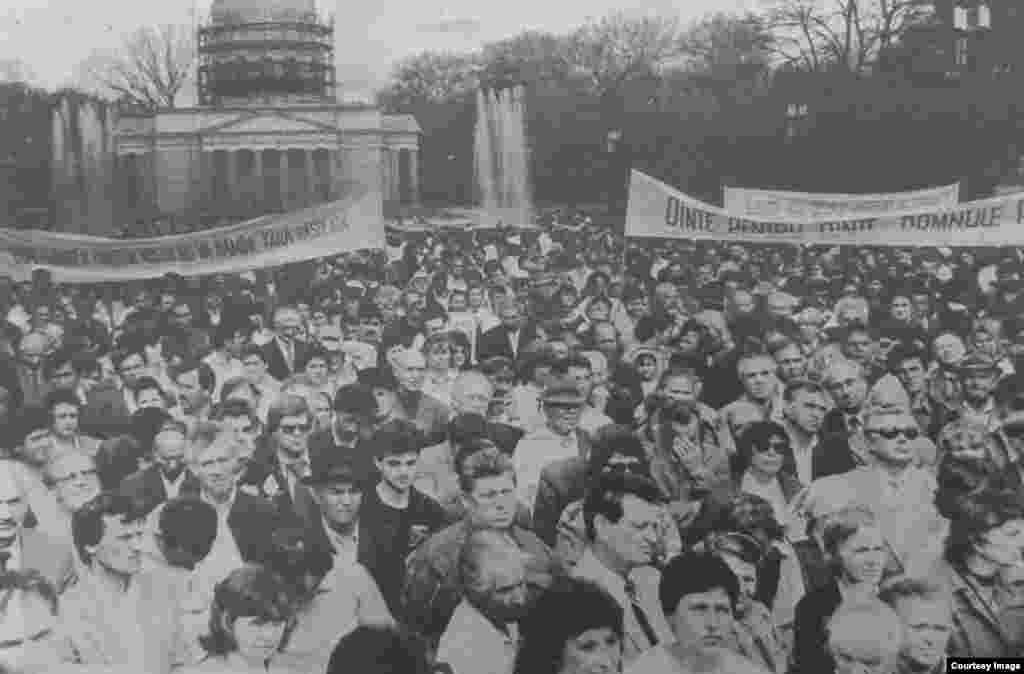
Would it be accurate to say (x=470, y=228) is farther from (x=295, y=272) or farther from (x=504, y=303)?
(x=295, y=272)

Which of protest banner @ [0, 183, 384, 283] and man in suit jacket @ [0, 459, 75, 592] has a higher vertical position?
protest banner @ [0, 183, 384, 283]

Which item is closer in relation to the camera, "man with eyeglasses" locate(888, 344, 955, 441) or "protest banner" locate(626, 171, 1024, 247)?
"man with eyeglasses" locate(888, 344, 955, 441)

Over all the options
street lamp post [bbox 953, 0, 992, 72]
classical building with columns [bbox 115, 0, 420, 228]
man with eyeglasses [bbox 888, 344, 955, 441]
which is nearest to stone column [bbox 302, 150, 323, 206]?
classical building with columns [bbox 115, 0, 420, 228]

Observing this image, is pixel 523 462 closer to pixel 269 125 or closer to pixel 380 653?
pixel 380 653

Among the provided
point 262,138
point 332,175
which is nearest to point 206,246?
point 262,138

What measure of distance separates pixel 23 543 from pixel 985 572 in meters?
4.32

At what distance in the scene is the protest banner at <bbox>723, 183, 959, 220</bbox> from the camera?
19.7ft

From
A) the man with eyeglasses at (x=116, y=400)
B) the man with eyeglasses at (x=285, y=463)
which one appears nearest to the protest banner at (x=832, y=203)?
the man with eyeglasses at (x=285, y=463)

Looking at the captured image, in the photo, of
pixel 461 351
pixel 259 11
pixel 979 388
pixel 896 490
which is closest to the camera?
pixel 896 490

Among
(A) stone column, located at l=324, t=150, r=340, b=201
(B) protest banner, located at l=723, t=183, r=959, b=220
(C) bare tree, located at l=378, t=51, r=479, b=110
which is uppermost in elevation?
(C) bare tree, located at l=378, t=51, r=479, b=110

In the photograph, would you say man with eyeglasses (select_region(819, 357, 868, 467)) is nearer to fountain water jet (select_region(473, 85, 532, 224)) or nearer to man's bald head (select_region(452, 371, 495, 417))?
man's bald head (select_region(452, 371, 495, 417))

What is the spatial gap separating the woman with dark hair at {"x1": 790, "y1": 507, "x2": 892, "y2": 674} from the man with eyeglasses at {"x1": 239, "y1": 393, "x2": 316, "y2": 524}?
2.21m

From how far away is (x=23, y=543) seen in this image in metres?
6.00

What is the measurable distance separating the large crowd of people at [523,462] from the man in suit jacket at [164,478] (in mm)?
13
